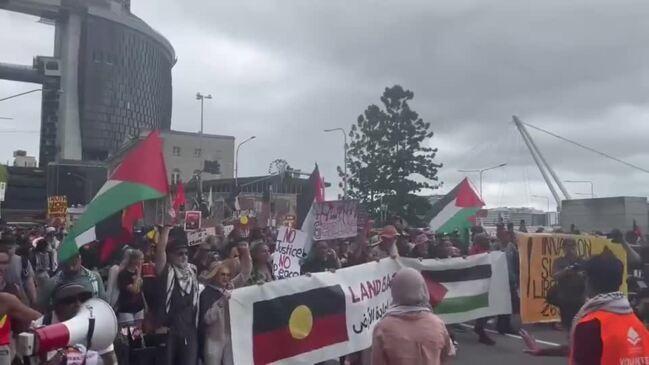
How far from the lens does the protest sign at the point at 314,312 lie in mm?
7352

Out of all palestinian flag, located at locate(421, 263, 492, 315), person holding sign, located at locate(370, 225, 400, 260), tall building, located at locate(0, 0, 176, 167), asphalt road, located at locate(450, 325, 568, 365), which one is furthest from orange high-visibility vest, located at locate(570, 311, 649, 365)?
tall building, located at locate(0, 0, 176, 167)

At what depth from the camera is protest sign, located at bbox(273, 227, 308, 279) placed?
11344 mm

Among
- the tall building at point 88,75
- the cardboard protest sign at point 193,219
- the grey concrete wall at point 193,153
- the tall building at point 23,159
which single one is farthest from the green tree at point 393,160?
the tall building at point 23,159

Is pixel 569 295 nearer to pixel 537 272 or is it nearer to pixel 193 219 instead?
pixel 537 272

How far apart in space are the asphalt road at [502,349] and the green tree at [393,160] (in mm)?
32133

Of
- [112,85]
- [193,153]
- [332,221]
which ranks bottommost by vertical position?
[332,221]

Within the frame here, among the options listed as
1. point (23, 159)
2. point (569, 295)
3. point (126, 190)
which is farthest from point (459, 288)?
point (23, 159)

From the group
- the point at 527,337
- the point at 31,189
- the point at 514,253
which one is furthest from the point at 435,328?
the point at 31,189

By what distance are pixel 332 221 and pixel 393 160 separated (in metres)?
34.1

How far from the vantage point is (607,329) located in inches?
150

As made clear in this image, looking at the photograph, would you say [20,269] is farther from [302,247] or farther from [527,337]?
[527,337]

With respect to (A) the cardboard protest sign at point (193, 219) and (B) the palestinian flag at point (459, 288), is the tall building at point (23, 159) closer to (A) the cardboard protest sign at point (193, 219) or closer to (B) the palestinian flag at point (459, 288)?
(A) the cardboard protest sign at point (193, 219)

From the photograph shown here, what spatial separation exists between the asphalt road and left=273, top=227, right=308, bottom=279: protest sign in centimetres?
258

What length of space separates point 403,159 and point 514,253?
33.0 meters
